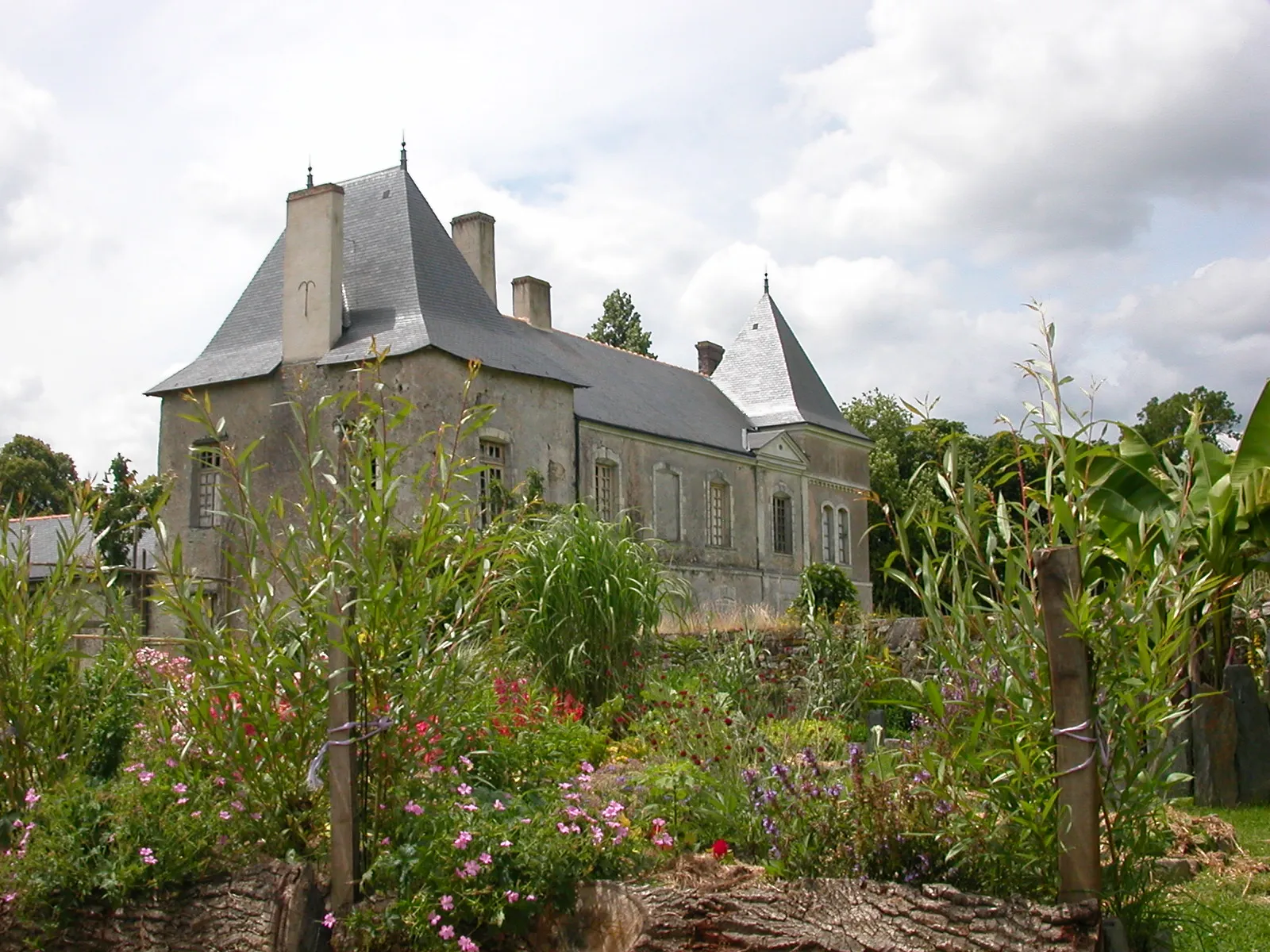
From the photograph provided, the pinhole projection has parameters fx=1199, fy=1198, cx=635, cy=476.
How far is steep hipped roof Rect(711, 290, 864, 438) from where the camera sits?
96.5 ft

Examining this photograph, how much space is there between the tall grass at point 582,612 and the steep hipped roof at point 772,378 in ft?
69.0

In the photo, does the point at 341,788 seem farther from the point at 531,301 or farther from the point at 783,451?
the point at 783,451

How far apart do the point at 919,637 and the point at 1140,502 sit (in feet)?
8.85

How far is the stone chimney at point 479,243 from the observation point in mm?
23812

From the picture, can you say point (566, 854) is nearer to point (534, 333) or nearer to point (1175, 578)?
point (1175, 578)

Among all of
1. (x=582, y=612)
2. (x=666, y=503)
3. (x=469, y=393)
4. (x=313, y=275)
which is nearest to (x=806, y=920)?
(x=582, y=612)

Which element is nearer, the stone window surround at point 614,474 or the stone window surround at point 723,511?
the stone window surround at point 614,474

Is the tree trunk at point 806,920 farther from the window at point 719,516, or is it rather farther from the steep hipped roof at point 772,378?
the steep hipped roof at point 772,378

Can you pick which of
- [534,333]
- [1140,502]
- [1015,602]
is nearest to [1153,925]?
[1015,602]

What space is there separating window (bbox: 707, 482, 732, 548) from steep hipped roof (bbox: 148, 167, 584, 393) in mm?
5576

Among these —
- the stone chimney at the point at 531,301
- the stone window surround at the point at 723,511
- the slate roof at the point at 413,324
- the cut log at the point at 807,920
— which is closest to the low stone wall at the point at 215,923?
the cut log at the point at 807,920

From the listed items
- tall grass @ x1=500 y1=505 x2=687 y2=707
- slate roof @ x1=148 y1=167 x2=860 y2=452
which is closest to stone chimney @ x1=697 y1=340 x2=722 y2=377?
slate roof @ x1=148 y1=167 x2=860 y2=452

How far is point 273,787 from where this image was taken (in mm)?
4605

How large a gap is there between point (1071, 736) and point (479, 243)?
21508 millimetres
